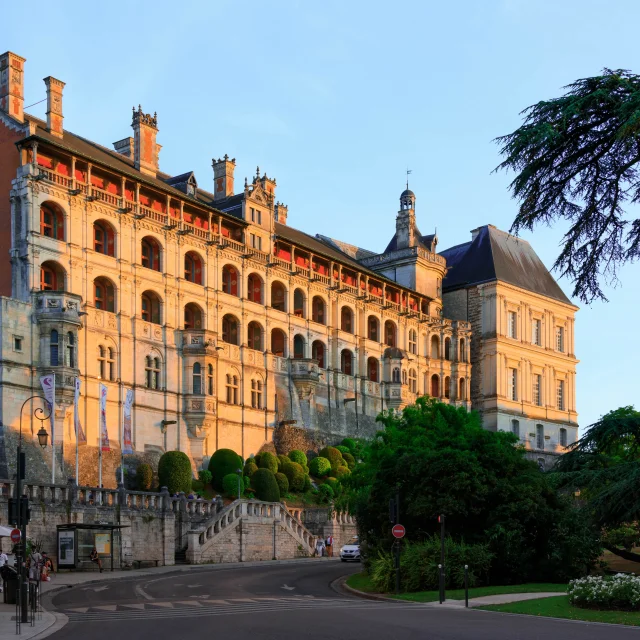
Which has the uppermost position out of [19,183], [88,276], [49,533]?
[19,183]

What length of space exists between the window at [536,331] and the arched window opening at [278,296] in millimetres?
34420

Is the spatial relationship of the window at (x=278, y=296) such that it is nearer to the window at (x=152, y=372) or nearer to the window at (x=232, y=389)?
the window at (x=232, y=389)

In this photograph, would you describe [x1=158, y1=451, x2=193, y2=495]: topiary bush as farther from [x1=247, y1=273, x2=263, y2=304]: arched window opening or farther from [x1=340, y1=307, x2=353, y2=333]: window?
[x1=340, y1=307, x2=353, y2=333]: window

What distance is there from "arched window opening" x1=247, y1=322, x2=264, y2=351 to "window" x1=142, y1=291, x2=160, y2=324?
974 cm

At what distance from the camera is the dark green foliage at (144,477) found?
204ft

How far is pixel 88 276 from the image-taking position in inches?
2496

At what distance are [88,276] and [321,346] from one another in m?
25.2

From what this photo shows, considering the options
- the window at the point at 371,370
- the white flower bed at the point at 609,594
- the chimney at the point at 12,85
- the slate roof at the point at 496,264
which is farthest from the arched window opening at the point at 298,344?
the white flower bed at the point at 609,594

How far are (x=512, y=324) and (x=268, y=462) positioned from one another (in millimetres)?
40697

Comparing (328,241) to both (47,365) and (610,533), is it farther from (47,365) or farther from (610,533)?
(610,533)

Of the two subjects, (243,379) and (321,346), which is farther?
(321,346)

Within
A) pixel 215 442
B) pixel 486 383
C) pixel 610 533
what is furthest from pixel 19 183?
pixel 486 383

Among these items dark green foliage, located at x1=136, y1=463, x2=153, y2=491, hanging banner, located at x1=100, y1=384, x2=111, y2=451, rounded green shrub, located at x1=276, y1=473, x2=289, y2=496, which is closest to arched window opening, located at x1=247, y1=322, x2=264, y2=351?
rounded green shrub, located at x1=276, y1=473, x2=289, y2=496

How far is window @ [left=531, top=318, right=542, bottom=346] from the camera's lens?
349ft
